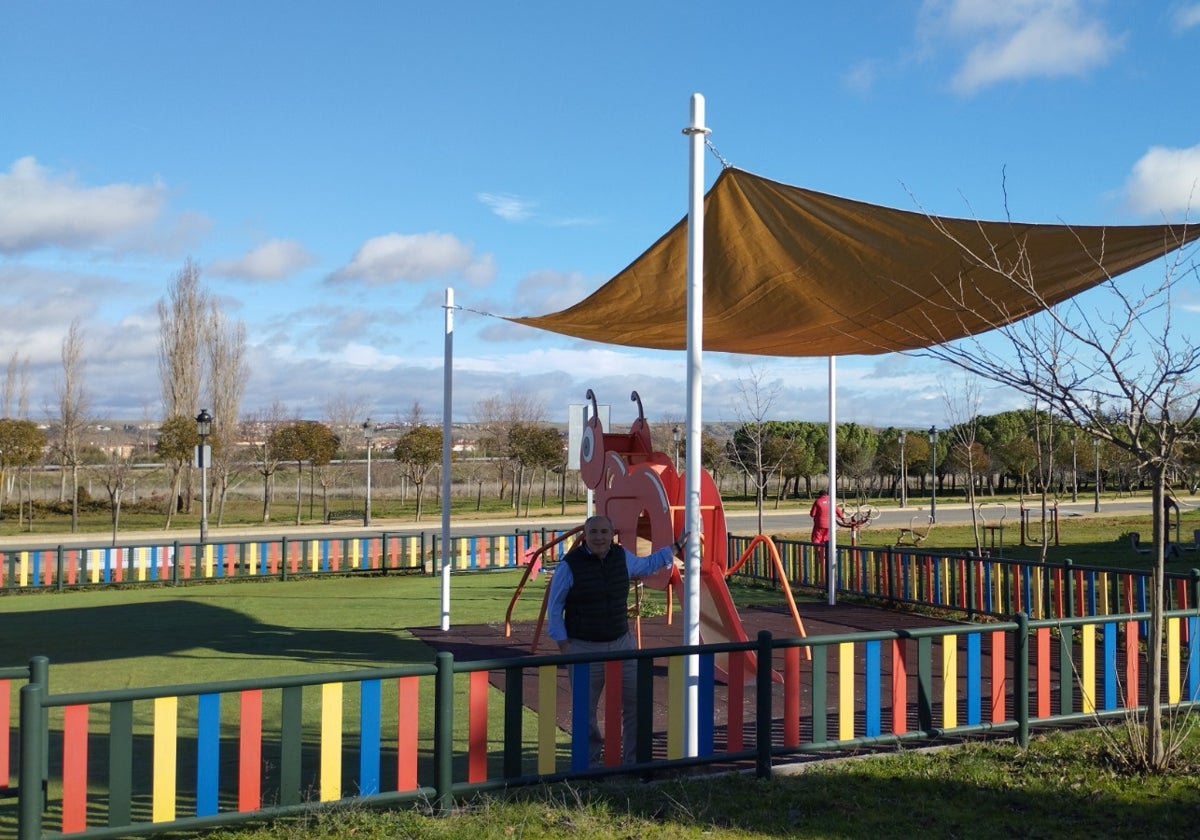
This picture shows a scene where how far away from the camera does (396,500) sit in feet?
159

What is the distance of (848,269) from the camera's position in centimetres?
812

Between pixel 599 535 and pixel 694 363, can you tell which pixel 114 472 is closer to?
pixel 599 535

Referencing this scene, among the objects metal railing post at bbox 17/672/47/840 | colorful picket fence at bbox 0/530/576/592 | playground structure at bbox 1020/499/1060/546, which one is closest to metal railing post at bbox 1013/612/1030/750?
metal railing post at bbox 17/672/47/840

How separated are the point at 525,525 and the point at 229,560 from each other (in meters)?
14.5

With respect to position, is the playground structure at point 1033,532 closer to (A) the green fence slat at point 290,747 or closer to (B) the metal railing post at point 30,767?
(A) the green fence slat at point 290,747

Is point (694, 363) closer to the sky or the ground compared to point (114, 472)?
closer to the sky

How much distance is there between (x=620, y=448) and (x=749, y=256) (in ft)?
9.59

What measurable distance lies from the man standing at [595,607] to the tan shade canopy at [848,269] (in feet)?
7.86

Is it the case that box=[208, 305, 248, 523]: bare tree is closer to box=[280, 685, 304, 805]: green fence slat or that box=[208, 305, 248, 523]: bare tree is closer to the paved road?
the paved road

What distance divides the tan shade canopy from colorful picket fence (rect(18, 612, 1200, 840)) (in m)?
2.54

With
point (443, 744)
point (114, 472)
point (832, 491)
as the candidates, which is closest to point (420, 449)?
point (114, 472)

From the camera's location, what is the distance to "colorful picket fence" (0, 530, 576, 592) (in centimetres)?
1781

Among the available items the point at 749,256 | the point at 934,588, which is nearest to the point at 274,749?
the point at 749,256

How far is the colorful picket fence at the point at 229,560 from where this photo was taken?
58.4ft
